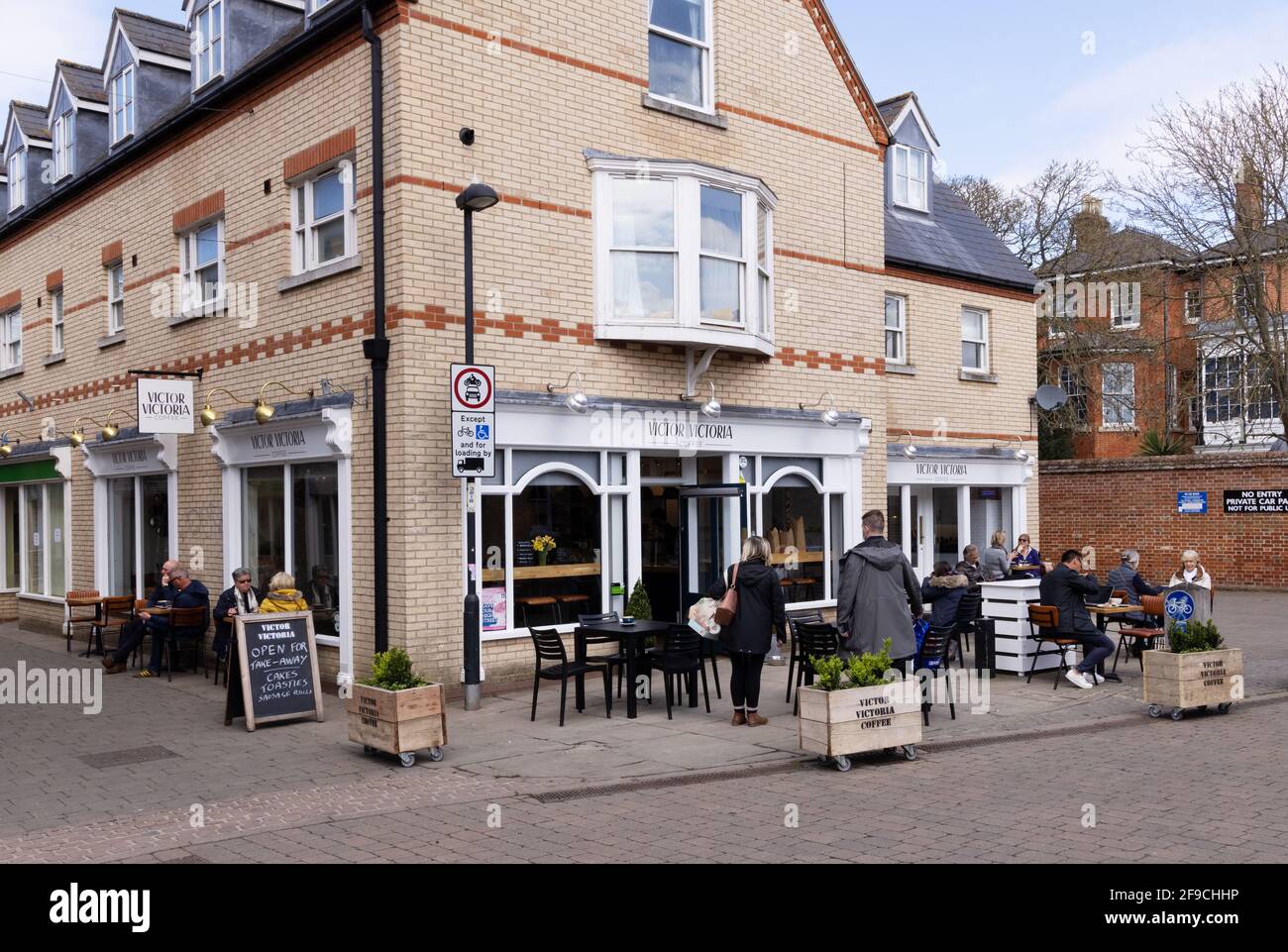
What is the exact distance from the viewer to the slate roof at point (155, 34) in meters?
17.5

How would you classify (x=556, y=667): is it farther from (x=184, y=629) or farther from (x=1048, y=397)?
(x=1048, y=397)

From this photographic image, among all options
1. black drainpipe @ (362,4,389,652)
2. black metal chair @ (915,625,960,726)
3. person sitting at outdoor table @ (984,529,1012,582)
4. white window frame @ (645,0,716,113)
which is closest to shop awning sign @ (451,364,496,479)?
black drainpipe @ (362,4,389,652)

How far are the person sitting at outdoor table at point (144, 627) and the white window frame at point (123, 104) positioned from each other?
23.8 feet

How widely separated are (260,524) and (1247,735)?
11085mm

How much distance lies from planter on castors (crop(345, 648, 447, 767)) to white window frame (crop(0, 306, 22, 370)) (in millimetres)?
15352

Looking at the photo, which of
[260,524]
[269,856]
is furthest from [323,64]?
[269,856]

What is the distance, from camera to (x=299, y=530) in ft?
44.0

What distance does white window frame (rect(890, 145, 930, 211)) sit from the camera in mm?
20953

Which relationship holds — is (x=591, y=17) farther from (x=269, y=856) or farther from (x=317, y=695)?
(x=269, y=856)

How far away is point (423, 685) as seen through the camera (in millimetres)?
9305

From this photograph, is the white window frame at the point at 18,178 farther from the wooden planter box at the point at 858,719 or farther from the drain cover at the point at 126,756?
the wooden planter box at the point at 858,719

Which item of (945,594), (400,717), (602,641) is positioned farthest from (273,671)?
(945,594)

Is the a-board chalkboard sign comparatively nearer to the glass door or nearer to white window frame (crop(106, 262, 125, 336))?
the glass door

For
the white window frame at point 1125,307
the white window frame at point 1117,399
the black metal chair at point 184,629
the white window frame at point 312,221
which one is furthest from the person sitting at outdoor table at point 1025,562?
the white window frame at point 1125,307
